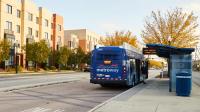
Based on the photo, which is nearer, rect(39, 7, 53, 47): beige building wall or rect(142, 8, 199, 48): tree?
rect(142, 8, 199, 48): tree

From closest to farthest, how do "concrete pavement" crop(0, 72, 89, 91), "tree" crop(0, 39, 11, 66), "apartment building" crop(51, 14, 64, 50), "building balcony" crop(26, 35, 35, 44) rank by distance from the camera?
"concrete pavement" crop(0, 72, 89, 91) < "tree" crop(0, 39, 11, 66) < "building balcony" crop(26, 35, 35, 44) < "apartment building" crop(51, 14, 64, 50)

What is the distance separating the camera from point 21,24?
228ft

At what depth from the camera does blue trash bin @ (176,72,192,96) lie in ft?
59.4

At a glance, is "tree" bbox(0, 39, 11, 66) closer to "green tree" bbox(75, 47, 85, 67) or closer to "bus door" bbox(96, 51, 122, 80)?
"bus door" bbox(96, 51, 122, 80)

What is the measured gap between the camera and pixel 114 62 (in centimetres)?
2364

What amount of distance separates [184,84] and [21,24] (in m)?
54.8

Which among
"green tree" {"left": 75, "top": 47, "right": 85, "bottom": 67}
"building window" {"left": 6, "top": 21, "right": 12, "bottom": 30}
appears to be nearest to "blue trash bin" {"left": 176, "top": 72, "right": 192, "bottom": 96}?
"building window" {"left": 6, "top": 21, "right": 12, "bottom": 30}

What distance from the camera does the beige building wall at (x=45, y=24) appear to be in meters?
78.1

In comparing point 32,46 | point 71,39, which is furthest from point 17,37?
point 71,39

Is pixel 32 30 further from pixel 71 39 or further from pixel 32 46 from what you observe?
pixel 71 39

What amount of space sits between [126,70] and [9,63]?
43342 mm

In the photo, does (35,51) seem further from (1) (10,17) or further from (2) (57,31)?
(2) (57,31)

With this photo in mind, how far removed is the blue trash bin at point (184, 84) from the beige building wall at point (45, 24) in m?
61.7

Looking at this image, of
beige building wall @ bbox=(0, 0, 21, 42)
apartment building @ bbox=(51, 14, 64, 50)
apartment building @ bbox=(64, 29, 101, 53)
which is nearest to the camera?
beige building wall @ bbox=(0, 0, 21, 42)
